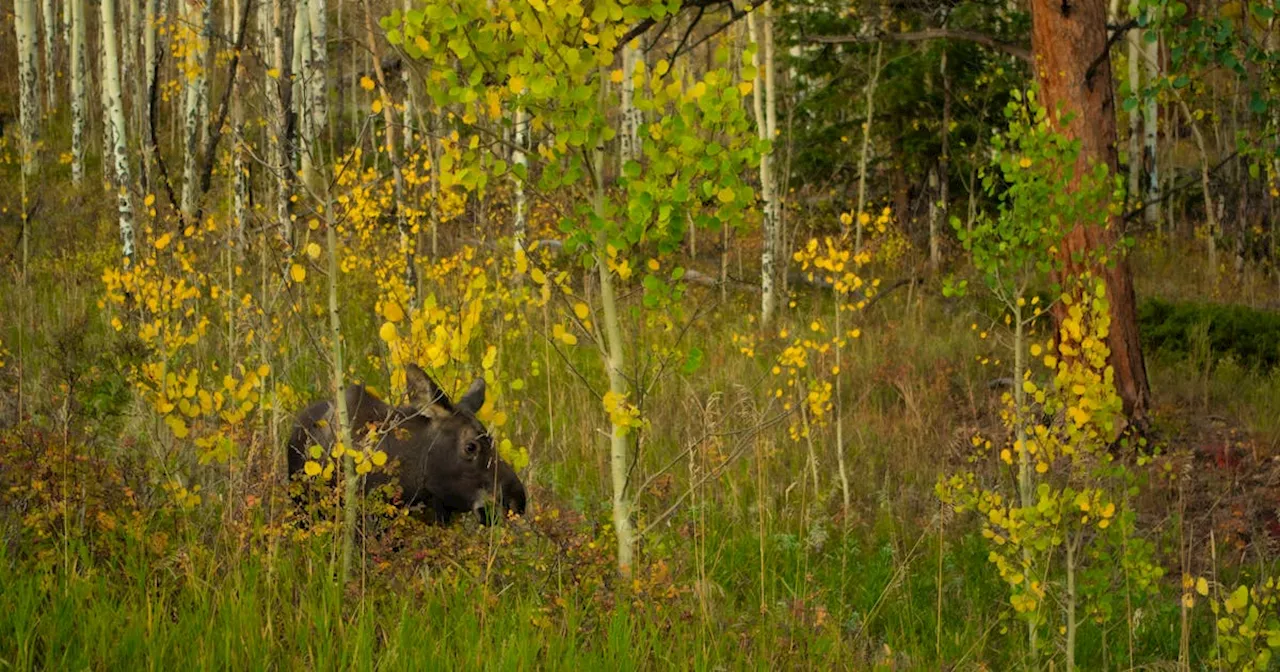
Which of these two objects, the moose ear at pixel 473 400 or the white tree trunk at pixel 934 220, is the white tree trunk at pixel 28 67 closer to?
the white tree trunk at pixel 934 220

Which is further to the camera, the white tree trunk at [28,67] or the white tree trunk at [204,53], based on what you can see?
the white tree trunk at [28,67]

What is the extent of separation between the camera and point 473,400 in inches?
204

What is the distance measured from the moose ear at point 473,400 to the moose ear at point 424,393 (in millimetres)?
89

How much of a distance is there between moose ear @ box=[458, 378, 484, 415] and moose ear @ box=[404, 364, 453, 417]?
3.5 inches

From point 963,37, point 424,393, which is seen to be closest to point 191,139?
point 963,37

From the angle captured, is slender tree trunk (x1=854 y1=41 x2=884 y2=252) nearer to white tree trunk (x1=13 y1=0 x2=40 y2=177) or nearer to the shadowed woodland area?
the shadowed woodland area

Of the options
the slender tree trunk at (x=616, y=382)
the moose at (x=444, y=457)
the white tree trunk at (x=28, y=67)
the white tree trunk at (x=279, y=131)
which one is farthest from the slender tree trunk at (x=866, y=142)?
the white tree trunk at (x=28, y=67)

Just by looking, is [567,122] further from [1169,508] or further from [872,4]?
[872,4]

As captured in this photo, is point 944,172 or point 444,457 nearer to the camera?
point 444,457

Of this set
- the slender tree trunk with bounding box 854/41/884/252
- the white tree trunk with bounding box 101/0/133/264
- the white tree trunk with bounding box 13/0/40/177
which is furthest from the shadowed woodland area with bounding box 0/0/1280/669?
the white tree trunk with bounding box 13/0/40/177

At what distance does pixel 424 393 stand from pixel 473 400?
0.38 metres

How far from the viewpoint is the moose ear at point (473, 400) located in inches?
202

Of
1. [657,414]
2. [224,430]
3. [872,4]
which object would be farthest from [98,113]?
[224,430]

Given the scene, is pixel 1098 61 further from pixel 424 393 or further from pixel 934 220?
pixel 934 220
